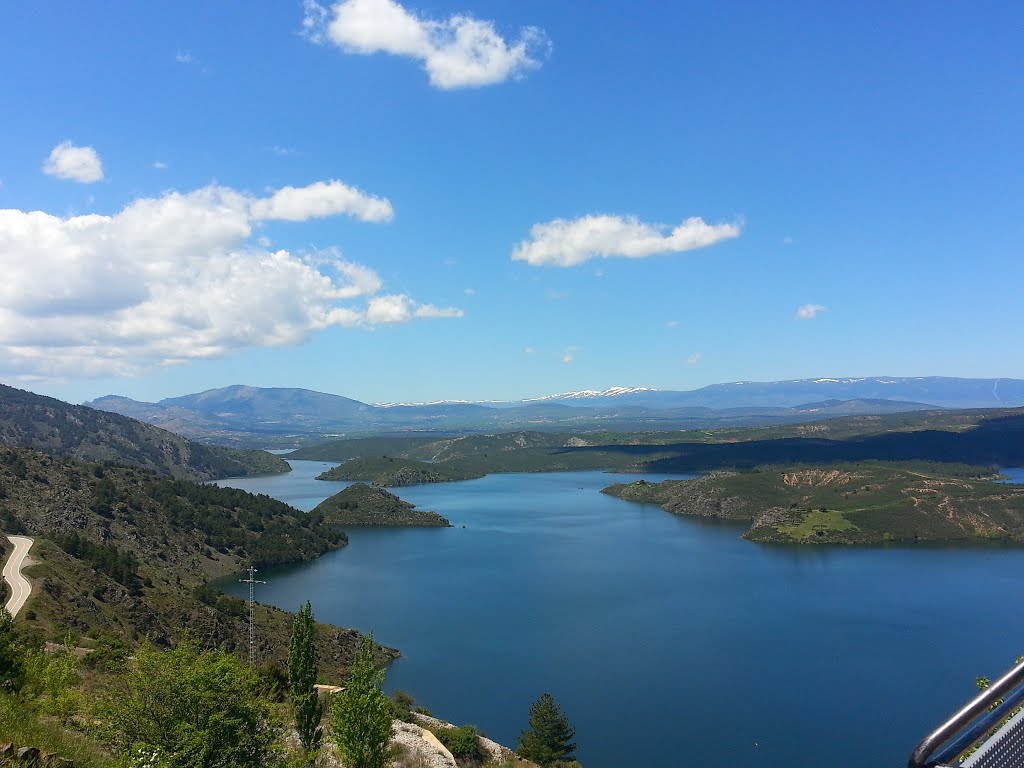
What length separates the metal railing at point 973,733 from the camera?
20.9 ft

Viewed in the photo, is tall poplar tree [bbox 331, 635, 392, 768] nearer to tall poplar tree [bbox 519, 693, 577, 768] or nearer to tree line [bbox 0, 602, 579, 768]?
tree line [bbox 0, 602, 579, 768]

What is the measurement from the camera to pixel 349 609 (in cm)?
6875

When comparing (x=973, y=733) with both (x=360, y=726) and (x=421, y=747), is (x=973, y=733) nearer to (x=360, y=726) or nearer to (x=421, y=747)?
(x=360, y=726)

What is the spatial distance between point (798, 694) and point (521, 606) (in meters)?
29.8

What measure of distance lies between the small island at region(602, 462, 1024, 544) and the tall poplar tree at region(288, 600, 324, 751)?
9513 centimetres

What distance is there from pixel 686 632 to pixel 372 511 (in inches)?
3400

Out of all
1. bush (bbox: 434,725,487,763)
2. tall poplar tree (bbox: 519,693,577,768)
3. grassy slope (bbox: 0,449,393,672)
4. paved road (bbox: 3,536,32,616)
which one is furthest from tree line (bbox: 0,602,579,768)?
paved road (bbox: 3,536,32,616)

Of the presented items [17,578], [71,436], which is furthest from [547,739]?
[71,436]

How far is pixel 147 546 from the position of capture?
7788 centimetres

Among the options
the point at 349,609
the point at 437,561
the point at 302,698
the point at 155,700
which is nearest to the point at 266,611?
the point at 349,609

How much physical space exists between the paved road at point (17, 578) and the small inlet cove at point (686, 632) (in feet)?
83.6

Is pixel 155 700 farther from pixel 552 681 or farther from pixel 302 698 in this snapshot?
pixel 552 681

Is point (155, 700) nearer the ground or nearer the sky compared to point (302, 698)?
Result: nearer the sky

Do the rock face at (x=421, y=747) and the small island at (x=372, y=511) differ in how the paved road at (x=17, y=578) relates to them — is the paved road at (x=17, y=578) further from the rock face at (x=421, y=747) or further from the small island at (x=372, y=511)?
the small island at (x=372, y=511)
